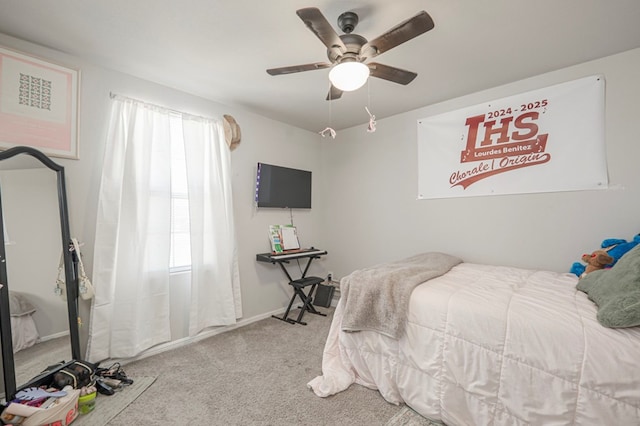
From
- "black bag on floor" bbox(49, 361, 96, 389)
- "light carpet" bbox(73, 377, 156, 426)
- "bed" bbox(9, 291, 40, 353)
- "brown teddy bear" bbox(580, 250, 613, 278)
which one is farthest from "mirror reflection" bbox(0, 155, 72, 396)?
"brown teddy bear" bbox(580, 250, 613, 278)

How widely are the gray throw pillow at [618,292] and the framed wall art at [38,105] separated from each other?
339 centimetres

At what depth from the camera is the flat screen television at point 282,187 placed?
3225mm

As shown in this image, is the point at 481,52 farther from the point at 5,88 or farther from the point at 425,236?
the point at 5,88

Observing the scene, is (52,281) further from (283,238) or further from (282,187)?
(282,187)

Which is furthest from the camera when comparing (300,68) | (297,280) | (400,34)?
(297,280)

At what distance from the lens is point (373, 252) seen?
11.6 feet

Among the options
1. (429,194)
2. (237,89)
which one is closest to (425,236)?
(429,194)

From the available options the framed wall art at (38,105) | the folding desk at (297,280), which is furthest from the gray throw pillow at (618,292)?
the framed wall art at (38,105)

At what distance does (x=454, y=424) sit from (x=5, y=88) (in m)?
3.47

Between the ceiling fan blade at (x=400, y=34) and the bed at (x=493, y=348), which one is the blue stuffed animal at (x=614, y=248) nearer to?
the bed at (x=493, y=348)

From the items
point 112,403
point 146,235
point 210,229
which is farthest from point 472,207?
point 112,403

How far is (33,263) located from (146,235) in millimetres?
689

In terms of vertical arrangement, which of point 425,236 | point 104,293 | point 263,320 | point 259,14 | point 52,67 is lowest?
point 263,320

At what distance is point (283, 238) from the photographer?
11.3 feet
